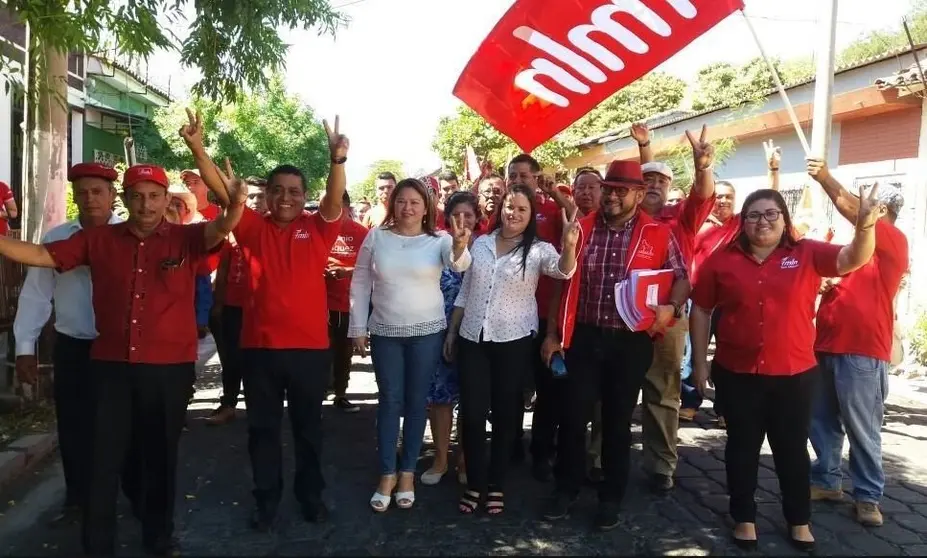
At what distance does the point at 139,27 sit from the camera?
533cm

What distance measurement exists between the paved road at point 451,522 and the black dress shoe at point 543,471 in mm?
56

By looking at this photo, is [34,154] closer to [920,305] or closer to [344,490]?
[344,490]

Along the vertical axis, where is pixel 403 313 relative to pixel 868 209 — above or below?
below

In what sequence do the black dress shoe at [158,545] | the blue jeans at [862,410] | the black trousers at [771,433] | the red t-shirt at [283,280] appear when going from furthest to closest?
the blue jeans at [862,410], the red t-shirt at [283,280], the black trousers at [771,433], the black dress shoe at [158,545]

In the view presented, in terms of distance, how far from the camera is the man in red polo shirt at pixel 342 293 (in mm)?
6070

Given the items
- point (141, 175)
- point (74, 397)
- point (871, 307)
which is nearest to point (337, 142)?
point (141, 175)

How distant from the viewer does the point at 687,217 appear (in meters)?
4.64

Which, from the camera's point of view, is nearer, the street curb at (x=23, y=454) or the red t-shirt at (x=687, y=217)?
the red t-shirt at (x=687, y=217)

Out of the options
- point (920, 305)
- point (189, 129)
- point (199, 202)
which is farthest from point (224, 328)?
point (920, 305)

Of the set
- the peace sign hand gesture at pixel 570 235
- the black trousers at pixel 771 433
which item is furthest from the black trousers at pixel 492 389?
the black trousers at pixel 771 433

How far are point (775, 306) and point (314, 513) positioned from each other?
2.69 metres

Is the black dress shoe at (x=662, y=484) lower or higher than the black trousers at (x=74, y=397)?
lower

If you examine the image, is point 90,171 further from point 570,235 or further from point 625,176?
point 625,176

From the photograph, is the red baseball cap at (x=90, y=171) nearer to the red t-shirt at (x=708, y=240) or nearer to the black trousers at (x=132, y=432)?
the black trousers at (x=132, y=432)
